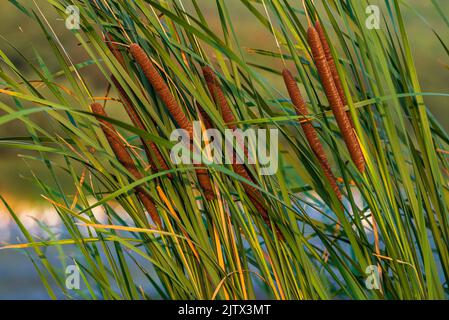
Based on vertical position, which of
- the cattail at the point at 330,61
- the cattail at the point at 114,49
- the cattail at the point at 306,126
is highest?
the cattail at the point at 114,49

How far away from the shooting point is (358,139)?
72 centimetres

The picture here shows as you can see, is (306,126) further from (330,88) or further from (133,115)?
(133,115)

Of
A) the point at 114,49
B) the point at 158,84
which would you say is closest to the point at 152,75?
the point at 158,84

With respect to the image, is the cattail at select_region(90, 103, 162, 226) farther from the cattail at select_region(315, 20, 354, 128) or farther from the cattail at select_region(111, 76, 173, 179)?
the cattail at select_region(315, 20, 354, 128)

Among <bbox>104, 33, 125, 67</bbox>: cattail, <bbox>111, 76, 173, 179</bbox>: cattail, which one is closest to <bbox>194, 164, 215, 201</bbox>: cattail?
<bbox>111, 76, 173, 179</bbox>: cattail

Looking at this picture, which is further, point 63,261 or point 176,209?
point 63,261

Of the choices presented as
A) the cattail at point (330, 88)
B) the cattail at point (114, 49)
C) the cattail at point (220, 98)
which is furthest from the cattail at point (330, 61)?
the cattail at point (114, 49)

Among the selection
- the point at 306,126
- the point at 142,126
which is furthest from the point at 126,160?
the point at 306,126

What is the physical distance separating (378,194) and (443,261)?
5.9 inches

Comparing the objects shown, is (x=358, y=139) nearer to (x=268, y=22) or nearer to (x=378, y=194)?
(x=378, y=194)

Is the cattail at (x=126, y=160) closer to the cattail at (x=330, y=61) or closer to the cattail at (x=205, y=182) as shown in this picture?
the cattail at (x=205, y=182)

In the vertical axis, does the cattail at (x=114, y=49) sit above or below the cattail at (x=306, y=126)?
above

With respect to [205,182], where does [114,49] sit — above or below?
above
